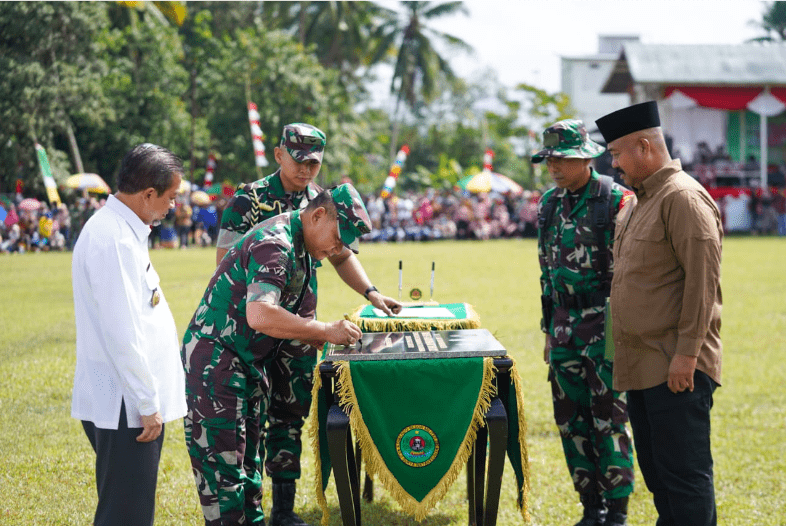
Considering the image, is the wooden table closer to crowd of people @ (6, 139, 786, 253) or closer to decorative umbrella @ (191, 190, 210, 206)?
crowd of people @ (6, 139, 786, 253)

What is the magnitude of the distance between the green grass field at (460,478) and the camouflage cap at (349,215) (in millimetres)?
1701

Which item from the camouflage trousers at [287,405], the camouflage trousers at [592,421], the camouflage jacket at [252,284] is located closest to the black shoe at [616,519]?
the camouflage trousers at [592,421]

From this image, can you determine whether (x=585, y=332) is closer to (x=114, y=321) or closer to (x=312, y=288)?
(x=312, y=288)

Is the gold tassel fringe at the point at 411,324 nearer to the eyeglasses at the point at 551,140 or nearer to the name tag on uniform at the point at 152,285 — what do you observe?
the eyeglasses at the point at 551,140

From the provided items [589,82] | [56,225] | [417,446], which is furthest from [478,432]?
[589,82]

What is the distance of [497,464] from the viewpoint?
3.33 m

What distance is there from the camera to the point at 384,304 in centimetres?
415

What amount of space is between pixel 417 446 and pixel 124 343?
1472mm

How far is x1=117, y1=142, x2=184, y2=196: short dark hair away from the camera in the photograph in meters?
2.77

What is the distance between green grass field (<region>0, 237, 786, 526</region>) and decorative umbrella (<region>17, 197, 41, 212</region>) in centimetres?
748

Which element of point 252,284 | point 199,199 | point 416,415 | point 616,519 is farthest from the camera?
point 199,199

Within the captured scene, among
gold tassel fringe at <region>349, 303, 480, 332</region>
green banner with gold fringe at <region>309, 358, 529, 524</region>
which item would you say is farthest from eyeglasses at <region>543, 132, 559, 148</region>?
green banner with gold fringe at <region>309, 358, 529, 524</region>

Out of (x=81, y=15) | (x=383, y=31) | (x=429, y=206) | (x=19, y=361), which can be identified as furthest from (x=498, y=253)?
(x=383, y=31)

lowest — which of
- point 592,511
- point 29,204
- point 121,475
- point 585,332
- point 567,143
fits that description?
point 592,511
